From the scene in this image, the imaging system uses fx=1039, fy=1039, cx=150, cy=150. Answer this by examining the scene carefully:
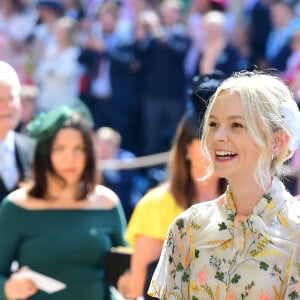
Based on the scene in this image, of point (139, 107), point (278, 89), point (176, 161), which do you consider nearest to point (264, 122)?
point (278, 89)

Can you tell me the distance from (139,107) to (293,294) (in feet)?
23.8

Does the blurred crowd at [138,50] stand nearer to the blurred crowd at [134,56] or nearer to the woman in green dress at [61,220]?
the blurred crowd at [134,56]

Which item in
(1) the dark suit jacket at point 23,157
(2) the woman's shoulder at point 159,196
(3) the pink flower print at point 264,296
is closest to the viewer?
(3) the pink flower print at point 264,296

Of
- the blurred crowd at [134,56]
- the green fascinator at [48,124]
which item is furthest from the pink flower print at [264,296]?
the blurred crowd at [134,56]

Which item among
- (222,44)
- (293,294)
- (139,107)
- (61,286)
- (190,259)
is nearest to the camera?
(293,294)

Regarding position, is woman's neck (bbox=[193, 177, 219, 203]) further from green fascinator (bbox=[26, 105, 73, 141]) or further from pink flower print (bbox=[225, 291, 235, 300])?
pink flower print (bbox=[225, 291, 235, 300])

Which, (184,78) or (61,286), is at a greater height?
(184,78)


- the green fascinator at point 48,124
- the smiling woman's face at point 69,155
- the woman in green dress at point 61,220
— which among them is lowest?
the woman in green dress at point 61,220

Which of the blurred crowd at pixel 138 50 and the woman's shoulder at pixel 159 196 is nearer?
the woman's shoulder at pixel 159 196

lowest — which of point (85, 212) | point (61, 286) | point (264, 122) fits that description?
point (61, 286)

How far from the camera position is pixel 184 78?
375 inches

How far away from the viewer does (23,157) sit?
200 inches

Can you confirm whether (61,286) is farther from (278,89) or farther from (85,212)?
(278,89)

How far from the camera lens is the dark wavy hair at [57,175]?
15.5 feet
